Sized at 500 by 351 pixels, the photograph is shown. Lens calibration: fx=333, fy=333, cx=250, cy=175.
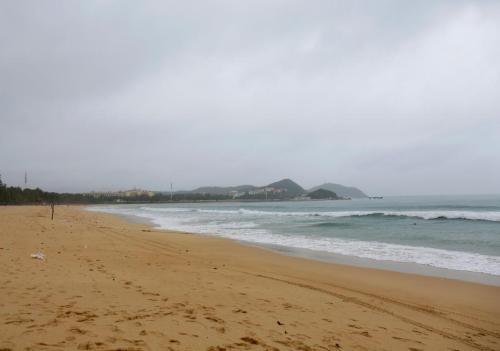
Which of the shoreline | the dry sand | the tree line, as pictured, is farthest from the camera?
the tree line

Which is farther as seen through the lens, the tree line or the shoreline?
the tree line

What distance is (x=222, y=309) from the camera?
5156 mm

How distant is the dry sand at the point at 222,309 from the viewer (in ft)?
12.5

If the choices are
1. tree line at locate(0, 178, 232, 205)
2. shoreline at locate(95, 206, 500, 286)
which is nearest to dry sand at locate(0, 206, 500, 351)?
shoreline at locate(95, 206, 500, 286)

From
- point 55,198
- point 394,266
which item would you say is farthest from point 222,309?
point 55,198

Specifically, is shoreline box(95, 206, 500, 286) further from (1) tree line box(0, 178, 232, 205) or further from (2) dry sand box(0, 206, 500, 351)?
(1) tree line box(0, 178, 232, 205)

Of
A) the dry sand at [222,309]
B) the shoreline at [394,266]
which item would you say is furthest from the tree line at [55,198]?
the dry sand at [222,309]

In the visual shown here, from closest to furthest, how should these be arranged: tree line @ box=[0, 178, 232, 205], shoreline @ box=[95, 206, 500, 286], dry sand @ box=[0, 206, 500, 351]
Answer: dry sand @ box=[0, 206, 500, 351], shoreline @ box=[95, 206, 500, 286], tree line @ box=[0, 178, 232, 205]

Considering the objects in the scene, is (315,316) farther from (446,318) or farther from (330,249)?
(330,249)

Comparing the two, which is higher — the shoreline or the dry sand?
the dry sand

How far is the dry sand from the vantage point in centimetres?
380

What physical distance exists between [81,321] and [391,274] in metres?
8.94

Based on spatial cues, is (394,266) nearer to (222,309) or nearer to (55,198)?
(222,309)

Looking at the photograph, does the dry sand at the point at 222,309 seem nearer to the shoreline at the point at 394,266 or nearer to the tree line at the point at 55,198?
the shoreline at the point at 394,266
